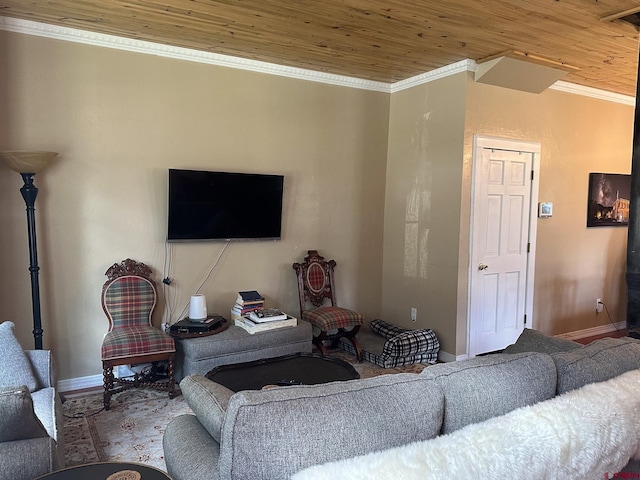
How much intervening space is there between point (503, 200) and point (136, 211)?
340 cm

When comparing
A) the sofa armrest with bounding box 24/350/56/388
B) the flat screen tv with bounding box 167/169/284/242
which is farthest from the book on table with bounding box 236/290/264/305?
the sofa armrest with bounding box 24/350/56/388

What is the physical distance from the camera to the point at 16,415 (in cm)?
155

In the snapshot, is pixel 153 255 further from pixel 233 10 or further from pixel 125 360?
pixel 233 10

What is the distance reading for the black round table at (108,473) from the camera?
146cm

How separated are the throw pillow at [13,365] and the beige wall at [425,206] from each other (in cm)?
340

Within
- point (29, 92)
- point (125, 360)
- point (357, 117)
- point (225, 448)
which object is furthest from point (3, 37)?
point (225, 448)

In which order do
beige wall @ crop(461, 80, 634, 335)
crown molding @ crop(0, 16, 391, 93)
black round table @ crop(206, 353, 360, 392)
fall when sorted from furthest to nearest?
beige wall @ crop(461, 80, 634, 335), crown molding @ crop(0, 16, 391, 93), black round table @ crop(206, 353, 360, 392)

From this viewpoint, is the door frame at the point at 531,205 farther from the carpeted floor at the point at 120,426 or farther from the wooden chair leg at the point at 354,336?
the carpeted floor at the point at 120,426

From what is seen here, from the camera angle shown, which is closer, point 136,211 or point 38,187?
point 38,187

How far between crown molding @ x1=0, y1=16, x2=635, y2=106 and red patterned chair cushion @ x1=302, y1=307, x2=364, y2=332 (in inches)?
88.6

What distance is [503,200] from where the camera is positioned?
15.5 feet

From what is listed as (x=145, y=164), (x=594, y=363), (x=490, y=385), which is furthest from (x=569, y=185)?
(x=490, y=385)

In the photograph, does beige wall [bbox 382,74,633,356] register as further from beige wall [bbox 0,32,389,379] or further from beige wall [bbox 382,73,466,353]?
beige wall [bbox 0,32,389,379]

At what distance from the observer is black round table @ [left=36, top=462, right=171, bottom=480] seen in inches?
57.3
